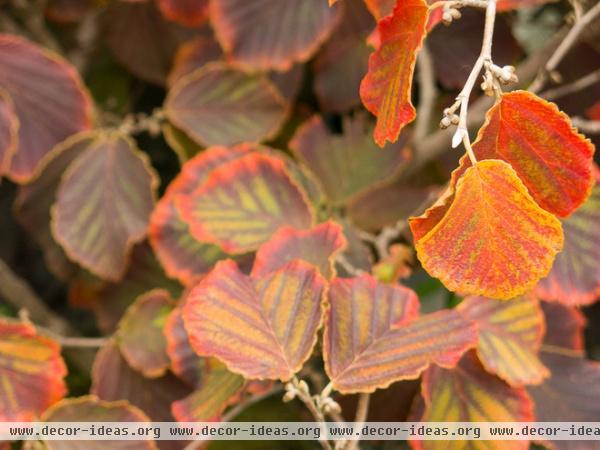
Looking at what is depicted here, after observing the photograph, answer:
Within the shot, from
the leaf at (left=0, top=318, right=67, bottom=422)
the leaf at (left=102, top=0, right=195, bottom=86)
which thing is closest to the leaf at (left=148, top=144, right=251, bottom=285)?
the leaf at (left=0, top=318, right=67, bottom=422)

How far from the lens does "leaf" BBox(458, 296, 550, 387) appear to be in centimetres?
46

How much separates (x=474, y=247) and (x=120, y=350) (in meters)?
0.34

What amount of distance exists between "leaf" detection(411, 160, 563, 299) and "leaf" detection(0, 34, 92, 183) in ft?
1.34

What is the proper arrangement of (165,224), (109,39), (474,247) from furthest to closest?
(109,39)
(165,224)
(474,247)

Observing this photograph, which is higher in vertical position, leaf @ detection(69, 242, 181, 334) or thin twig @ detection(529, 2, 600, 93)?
thin twig @ detection(529, 2, 600, 93)

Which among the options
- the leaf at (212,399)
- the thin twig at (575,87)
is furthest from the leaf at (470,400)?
the thin twig at (575,87)

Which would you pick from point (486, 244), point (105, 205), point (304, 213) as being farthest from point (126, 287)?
point (486, 244)

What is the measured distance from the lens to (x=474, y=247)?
1.04 ft

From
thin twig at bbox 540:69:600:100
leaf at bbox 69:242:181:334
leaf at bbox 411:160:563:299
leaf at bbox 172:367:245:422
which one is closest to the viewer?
leaf at bbox 411:160:563:299

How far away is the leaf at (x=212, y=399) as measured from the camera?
44cm

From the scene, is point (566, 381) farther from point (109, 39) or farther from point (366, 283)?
point (109, 39)

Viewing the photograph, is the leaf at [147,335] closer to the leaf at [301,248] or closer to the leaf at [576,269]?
the leaf at [301,248]

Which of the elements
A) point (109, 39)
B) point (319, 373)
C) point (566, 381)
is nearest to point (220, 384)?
point (319, 373)

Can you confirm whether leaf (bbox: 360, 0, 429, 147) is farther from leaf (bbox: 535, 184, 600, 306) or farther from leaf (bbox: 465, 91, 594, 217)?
leaf (bbox: 535, 184, 600, 306)
